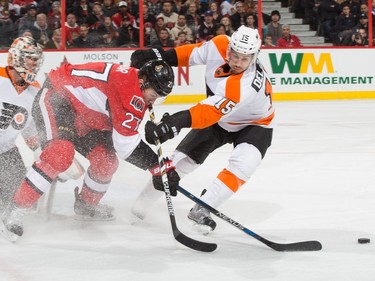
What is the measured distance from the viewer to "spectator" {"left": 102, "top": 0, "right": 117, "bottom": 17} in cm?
934

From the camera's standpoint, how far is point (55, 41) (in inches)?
358

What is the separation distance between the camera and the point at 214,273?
2.89 m

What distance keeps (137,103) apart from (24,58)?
61cm

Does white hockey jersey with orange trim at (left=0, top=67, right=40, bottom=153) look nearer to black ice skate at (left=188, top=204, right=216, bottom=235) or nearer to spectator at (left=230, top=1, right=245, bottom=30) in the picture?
black ice skate at (left=188, top=204, right=216, bottom=235)

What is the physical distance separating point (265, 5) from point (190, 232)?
6.82m

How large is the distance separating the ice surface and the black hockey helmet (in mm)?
666

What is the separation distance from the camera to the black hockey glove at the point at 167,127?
10.5 feet

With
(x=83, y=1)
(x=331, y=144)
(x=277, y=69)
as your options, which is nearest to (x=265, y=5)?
(x=277, y=69)

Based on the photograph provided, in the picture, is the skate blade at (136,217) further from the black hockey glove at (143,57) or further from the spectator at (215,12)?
the spectator at (215,12)

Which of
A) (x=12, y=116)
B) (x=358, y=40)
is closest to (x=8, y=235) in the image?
(x=12, y=116)

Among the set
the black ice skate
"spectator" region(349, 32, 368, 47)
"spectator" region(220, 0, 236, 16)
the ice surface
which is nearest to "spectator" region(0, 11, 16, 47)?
"spectator" region(220, 0, 236, 16)

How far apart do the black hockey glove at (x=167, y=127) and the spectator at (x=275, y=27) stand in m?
6.71

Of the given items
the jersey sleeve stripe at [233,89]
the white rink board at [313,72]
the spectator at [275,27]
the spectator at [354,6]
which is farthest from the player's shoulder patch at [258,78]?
the spectator at [354,6]

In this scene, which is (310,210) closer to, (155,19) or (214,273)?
(214,273)
